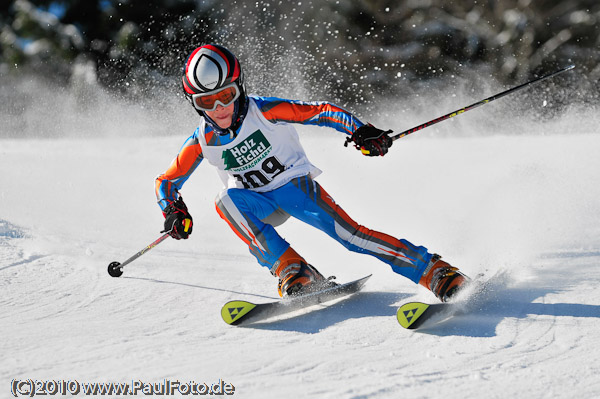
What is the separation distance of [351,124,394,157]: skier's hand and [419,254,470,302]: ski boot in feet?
1.81

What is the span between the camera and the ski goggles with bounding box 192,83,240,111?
9.29 ft

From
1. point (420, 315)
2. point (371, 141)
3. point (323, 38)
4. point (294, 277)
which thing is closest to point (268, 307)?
point (294, 277)

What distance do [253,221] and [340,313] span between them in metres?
0.60

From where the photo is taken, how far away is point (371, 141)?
2.81 meters

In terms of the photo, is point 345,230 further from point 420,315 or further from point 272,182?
point 420,315

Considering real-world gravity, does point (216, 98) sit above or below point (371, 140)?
above

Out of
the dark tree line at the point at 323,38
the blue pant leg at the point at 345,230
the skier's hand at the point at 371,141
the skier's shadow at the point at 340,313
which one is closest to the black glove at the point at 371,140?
the skier's hand at the point at 371,141

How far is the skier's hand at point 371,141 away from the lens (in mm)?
2789

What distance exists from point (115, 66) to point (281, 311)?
59.7 feet

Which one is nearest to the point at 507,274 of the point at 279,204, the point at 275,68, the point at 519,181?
the point at 279,204

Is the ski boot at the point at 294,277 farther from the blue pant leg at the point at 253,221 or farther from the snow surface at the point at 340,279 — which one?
the snow surface at the point at 340,279

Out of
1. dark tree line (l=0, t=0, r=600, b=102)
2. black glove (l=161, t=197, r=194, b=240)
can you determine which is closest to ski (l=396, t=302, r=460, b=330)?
black glove (l=161, t=197, r=194, b=240)

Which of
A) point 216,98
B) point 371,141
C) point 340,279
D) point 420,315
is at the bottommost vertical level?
point 420,315

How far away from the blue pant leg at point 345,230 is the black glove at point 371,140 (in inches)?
13.8
